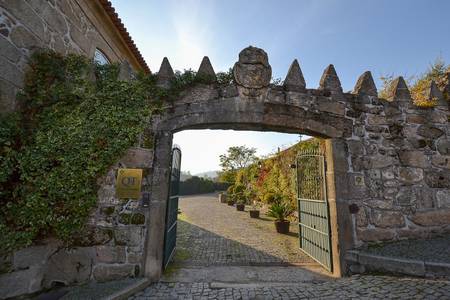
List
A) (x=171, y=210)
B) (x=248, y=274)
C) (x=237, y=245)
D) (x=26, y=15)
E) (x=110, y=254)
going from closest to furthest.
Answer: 1. (x=110, y=254)
2. (x=26, y=15)
3. (x=248, y=274)
4. (x=171, y=210)
5. (x=237, y=245)

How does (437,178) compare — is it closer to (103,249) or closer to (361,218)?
(361,218)

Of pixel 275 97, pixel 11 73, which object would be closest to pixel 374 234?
pixel 275 97

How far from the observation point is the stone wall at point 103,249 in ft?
9.35

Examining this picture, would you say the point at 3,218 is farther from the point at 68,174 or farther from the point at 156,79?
the point at 156,79

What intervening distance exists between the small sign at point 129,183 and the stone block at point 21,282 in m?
1.32

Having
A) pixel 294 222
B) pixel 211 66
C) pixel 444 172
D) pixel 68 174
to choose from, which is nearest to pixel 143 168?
pixel 68 174

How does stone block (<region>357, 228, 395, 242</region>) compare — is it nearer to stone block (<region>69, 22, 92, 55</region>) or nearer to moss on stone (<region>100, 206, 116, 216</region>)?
moss on stone (<region>100, 206, 116, 216</region>)

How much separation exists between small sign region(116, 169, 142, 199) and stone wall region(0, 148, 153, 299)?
0.10 meters

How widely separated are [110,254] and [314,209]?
3732mm

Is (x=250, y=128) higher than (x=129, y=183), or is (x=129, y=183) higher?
(x=250, y=128)

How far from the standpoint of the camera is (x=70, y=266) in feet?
9.98

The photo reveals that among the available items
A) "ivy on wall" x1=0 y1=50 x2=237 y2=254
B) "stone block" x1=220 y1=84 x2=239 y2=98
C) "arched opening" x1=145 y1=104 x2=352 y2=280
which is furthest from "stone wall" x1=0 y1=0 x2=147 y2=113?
"stone block" x1=220 y1=84 x2=239 y2=98

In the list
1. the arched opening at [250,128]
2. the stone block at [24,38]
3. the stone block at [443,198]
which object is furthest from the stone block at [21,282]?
the stone block at [443,198]

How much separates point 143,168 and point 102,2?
4.65 meters
